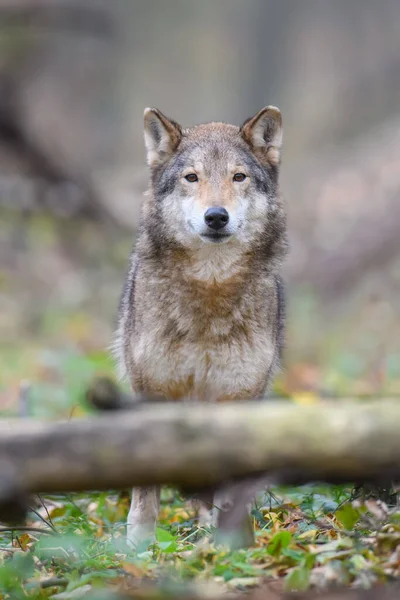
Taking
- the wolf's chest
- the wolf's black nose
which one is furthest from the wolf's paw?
the wolf's black nose

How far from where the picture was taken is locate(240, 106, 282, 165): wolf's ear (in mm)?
6508

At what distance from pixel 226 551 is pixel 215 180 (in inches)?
103

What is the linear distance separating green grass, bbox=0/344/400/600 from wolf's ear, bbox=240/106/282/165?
7.55 feet

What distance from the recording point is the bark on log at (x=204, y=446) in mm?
3207

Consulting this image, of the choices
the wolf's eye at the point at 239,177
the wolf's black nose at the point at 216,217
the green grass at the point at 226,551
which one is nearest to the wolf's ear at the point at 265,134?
the wolf's eye at the point at 239,177

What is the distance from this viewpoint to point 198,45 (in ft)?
137

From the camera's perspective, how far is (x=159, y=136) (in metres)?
6.62

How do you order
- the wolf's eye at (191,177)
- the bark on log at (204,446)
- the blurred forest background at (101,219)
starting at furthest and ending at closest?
the blurred forest background at (101,219)
the wolf's eye at (191,177)
the bark on log at (204,446)

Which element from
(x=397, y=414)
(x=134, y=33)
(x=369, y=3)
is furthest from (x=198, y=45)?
(x=397, y=414)

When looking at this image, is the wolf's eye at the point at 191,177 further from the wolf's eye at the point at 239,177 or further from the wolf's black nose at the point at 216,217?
the wolf's black nose at the point at 216,217

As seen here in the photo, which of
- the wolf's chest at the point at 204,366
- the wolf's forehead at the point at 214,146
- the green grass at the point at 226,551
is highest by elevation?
the wolf's forehead at the point at 214,146

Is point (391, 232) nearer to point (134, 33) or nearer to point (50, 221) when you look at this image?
point (50, 221)

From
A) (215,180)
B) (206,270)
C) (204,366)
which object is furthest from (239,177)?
(204,366)

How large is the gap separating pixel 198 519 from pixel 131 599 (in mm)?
2581
